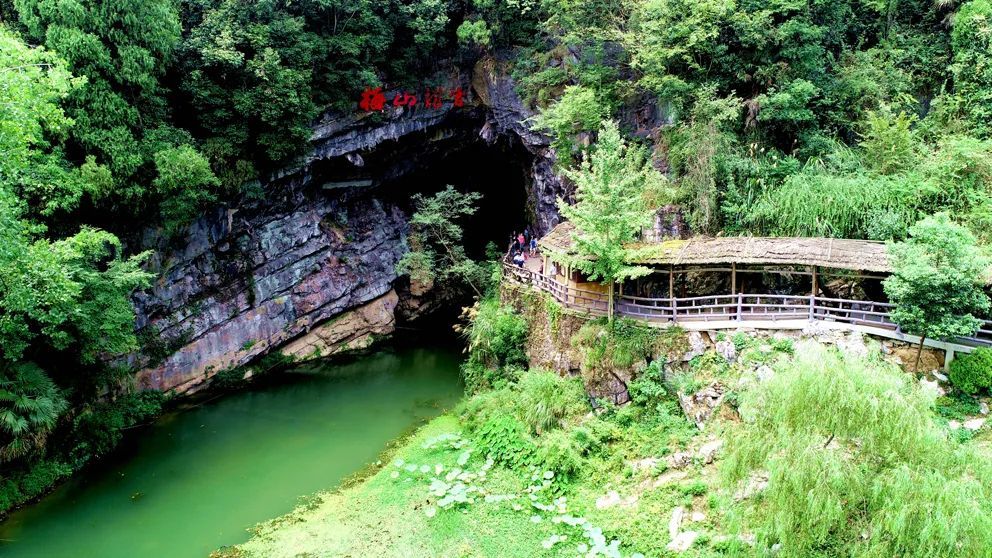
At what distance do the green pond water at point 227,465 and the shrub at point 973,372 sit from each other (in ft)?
40.3

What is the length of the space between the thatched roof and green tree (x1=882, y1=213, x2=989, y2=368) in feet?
2.41

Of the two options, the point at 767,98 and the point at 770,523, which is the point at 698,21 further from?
the point at 770,523

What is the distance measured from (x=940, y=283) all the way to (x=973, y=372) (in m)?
1.80

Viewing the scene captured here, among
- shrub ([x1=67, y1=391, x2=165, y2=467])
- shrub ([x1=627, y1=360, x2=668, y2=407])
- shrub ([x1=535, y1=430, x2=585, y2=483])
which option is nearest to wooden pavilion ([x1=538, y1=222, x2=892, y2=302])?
shrub ([x1=627, y1=360, x2=668, y2=407])

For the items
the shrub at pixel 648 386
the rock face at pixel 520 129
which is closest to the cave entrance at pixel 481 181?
the rock face at pixel 520 129

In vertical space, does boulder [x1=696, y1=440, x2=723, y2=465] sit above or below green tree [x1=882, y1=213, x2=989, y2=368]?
below

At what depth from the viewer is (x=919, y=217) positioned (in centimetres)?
1394

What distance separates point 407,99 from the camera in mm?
22703

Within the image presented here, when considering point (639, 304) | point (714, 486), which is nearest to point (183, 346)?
point (639, 304)

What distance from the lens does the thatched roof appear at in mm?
12320

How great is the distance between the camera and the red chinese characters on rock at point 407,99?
850 inches

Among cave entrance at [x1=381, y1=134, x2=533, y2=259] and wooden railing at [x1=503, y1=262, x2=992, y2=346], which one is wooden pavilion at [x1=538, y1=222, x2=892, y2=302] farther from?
cave entrance at [x1=381, y1=134, x2=533, y2=259]

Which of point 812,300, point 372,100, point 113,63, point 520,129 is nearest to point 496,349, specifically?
point 812,300

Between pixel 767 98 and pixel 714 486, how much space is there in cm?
1040
